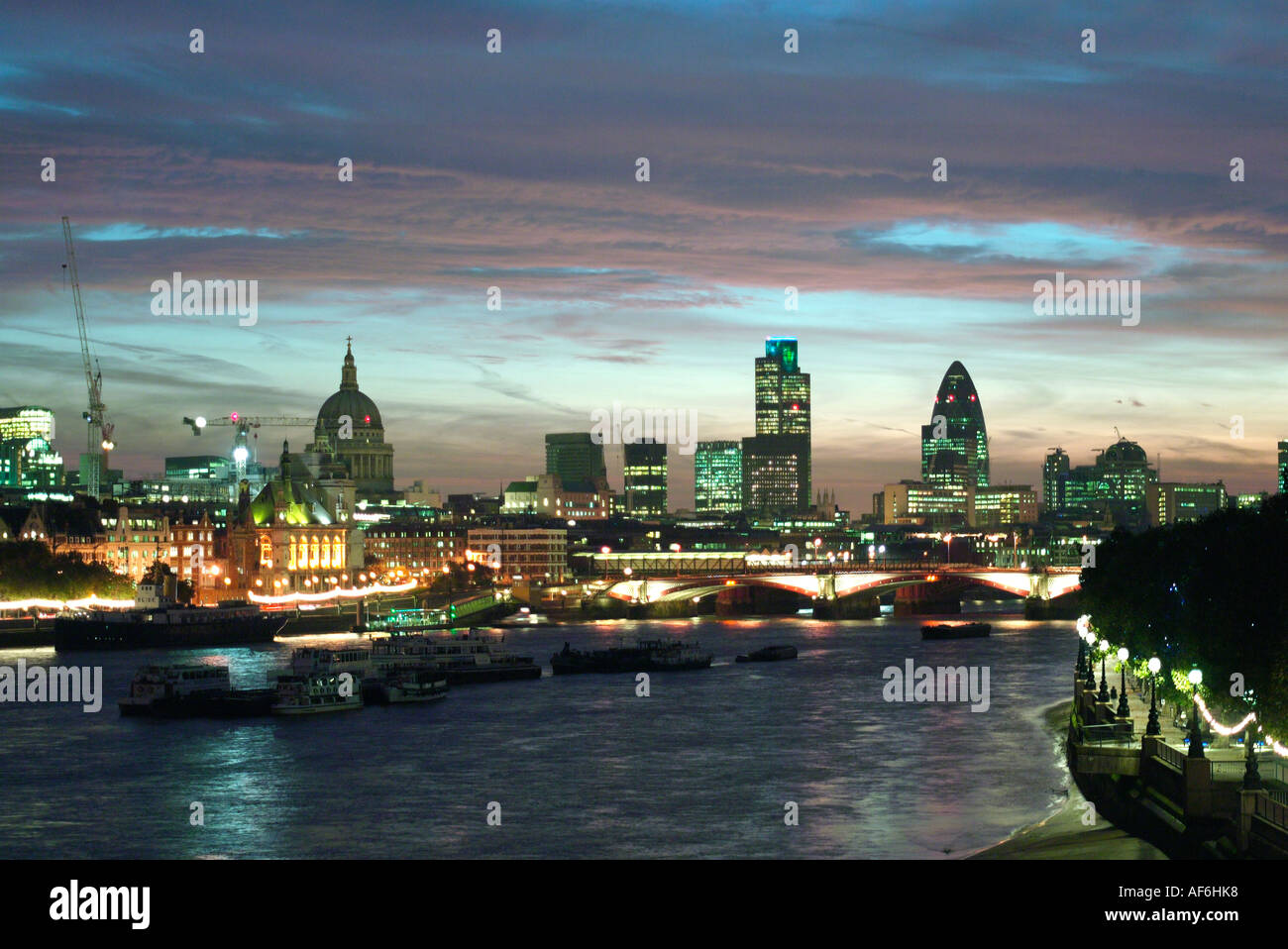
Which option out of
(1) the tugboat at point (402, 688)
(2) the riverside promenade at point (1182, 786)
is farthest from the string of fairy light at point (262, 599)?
(2) the riverside promenade at point (1182, 786)

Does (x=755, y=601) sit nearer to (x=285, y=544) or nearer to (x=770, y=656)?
(x=285, y=544)

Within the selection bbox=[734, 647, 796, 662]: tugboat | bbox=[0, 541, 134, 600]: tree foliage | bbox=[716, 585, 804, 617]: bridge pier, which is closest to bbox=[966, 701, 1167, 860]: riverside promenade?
bbox=[734, 647, 796, 662]: tugboat

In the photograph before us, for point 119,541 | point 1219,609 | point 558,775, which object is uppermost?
point 1219,609

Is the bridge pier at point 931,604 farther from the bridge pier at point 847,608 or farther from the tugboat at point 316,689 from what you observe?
the tugboat at point 316,689

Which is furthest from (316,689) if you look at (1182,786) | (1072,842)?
(1182,786)
